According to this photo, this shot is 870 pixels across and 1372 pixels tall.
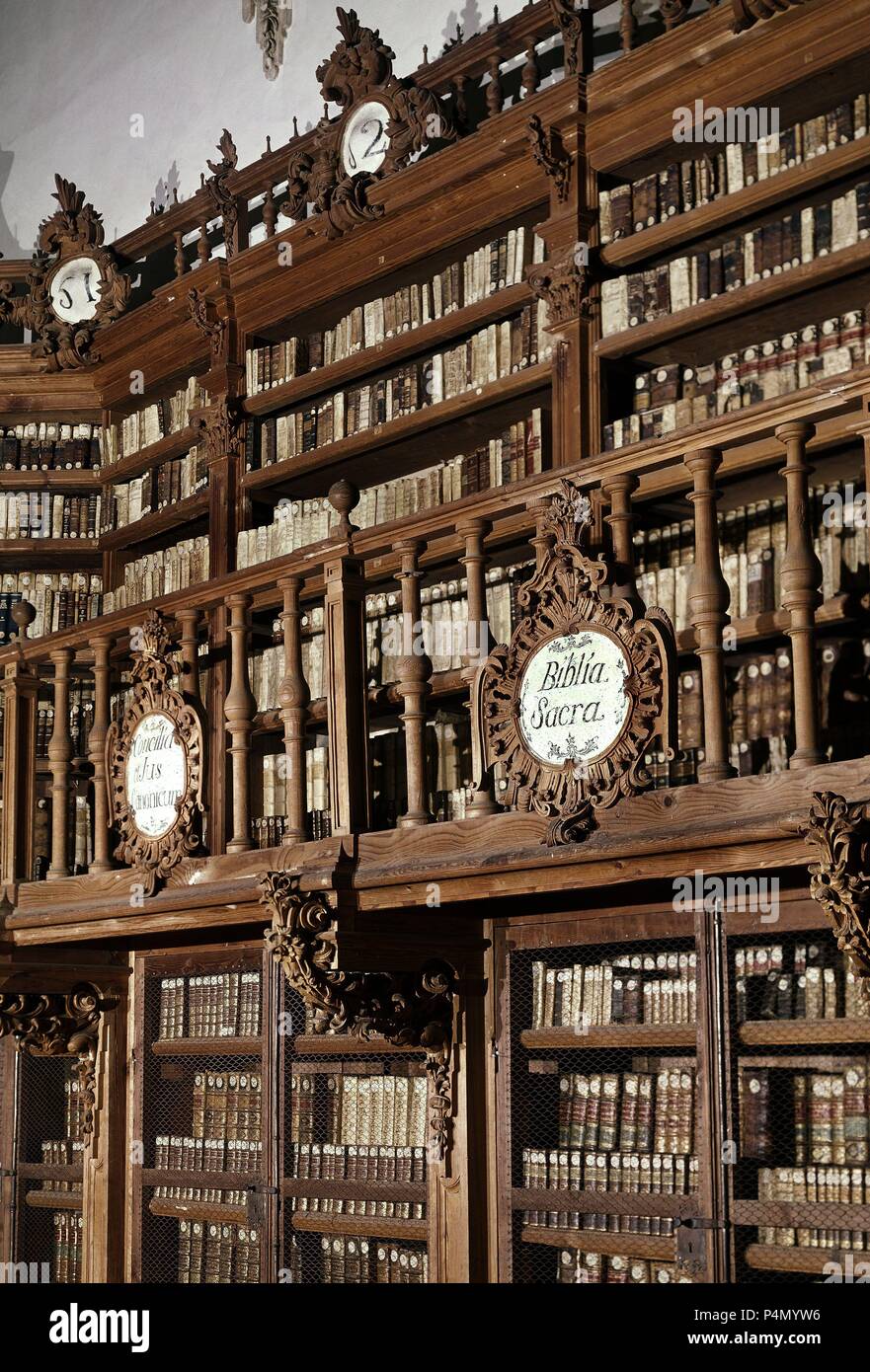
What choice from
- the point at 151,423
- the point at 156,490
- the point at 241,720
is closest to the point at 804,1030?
the point at 241,720

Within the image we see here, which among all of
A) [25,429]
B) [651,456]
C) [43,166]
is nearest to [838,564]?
[651,456]

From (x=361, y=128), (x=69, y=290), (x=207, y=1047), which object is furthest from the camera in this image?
(x=69, y=290)

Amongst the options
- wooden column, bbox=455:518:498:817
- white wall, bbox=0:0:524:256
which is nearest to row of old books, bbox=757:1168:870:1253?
wooden column, bbox=455:518:498:817

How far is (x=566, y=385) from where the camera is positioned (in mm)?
4570

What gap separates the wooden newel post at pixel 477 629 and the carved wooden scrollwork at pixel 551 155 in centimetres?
128

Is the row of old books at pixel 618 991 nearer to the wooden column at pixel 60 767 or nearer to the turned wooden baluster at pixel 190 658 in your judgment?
the turned wooden baluster at pixel 190 658

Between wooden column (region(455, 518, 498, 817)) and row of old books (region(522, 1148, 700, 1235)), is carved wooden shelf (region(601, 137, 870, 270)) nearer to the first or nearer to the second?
wooden column (region(455, 518, 498, 817))

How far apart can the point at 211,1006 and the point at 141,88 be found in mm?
4139

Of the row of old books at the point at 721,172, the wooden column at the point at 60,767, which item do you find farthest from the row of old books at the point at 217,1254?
the row of old books at the point at 721,172

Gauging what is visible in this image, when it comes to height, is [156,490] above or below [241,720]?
above

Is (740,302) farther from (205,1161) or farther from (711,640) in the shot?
(205,1161)

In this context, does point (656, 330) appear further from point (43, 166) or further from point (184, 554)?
point (43, 166)

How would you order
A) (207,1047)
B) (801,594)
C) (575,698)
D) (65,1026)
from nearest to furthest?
(801,594) → (575,698) → (207,1047) → (65,1026)

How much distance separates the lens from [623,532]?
359 centimetres
